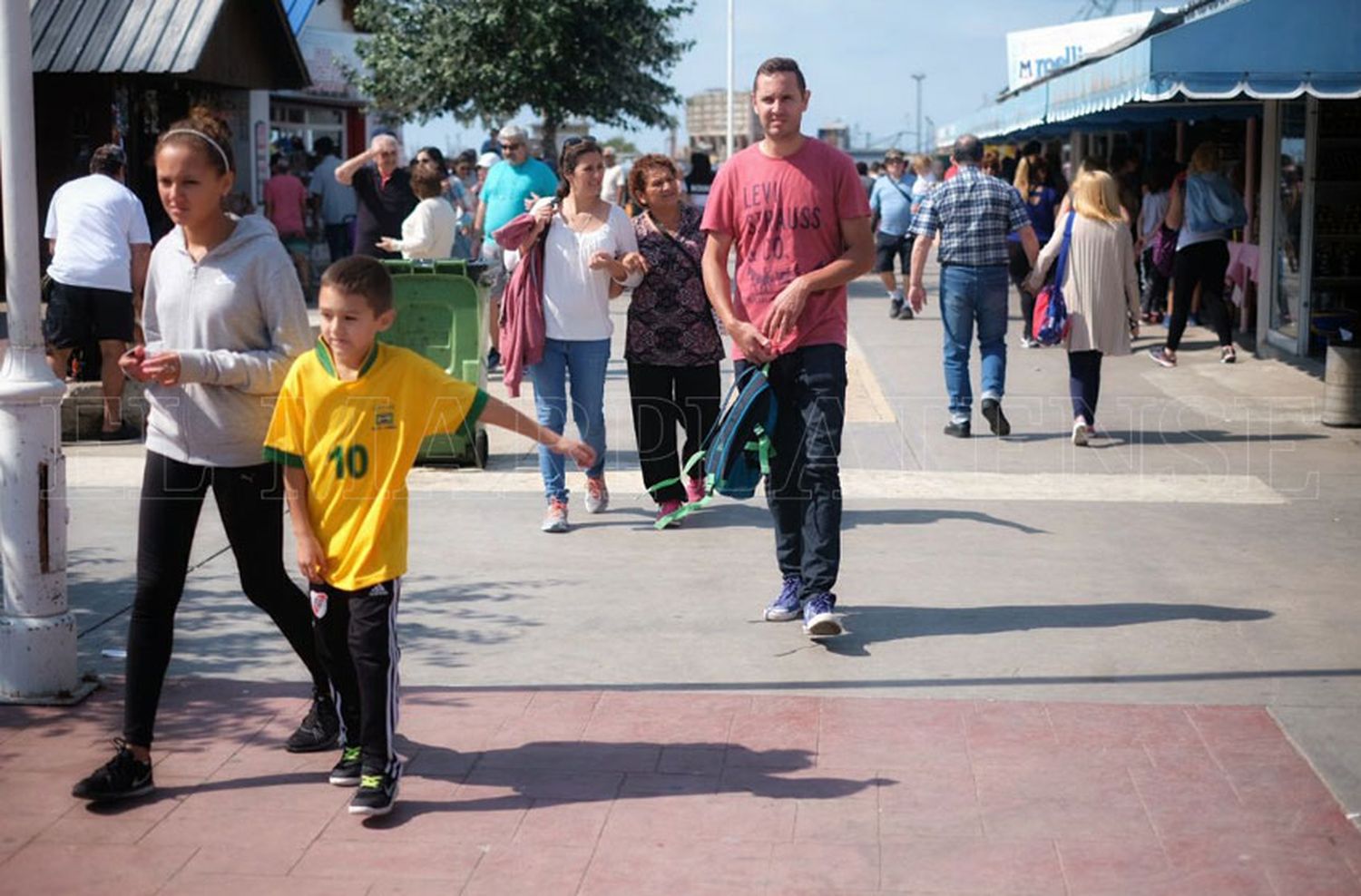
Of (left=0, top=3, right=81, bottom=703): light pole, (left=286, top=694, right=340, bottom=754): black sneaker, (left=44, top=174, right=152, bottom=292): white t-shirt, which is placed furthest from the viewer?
(left=44, top=174, right=152, bottom=292): white t-shirt

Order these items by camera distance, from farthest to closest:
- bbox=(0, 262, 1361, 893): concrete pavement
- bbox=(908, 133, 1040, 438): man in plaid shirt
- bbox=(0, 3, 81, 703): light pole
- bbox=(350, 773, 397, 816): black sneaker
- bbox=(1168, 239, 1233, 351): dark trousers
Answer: bbox=(1168, 239, 1233, 351): dark trousers → bbox=(908, 133, 1040, 438): man in plaid shirt → bbox=(0, 3, 81, 703): light pole → bbox=(350, 773, 397, 816): black sneaker → bbox=(0, 262, 1361, 893): concrete pavement

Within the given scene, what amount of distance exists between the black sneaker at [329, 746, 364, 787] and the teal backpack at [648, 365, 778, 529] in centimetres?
216

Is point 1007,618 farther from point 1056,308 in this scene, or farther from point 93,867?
point 1056,308

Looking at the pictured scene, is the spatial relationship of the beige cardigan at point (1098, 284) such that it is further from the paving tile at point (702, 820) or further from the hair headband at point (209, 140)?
the hair headband at point (209, 140)

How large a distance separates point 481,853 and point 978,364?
11.2 m

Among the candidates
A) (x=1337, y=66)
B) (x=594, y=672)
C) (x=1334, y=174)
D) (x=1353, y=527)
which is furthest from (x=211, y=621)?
(x=1334, y=174)

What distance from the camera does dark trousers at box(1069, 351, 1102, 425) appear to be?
10.9 meters

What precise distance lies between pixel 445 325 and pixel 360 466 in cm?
555

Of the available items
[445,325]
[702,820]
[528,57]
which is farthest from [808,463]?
[528,57]

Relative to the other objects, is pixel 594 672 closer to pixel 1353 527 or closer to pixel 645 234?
pixel 645 234

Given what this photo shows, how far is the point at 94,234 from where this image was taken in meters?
10.6

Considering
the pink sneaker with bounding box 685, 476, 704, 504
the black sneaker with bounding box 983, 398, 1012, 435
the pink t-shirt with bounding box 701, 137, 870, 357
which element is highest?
the pink t-shirt with bounding box 701, 137, 870, 357

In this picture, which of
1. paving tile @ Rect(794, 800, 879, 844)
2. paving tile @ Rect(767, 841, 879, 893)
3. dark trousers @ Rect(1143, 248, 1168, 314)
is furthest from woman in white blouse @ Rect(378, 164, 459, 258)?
dark trousers @ Rect(1143, 248, 1168, 314)

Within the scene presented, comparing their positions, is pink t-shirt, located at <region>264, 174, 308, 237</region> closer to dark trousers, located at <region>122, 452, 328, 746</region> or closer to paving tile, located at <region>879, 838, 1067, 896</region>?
dark trousers, located at <region>122, 452, 328, 746</region>
